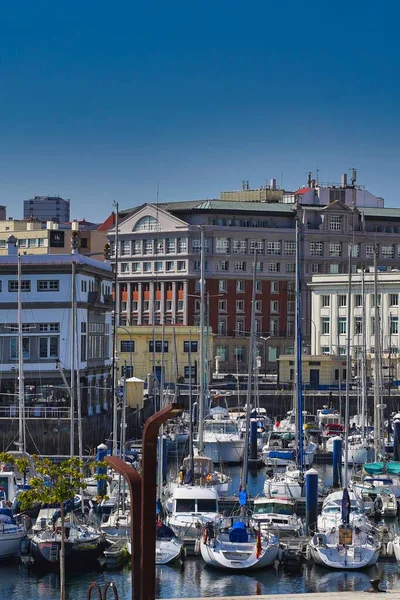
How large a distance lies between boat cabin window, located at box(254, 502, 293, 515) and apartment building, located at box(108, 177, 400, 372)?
83.7 metres

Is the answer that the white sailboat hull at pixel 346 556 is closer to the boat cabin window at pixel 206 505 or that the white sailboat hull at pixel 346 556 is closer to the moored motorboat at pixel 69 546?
the boat cabin window at pixel 206 505

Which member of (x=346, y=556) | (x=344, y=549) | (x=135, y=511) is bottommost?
(x=346, y=556)

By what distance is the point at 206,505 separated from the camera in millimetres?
52906

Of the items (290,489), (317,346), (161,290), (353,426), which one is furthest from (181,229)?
(290,489)

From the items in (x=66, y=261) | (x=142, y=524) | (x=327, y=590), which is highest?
(x=66, y=261)

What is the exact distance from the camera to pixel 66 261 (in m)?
81.3

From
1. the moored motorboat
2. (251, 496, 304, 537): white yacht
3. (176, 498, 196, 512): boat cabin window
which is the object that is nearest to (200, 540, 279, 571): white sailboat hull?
(251, 496, 304, 537): white yacht

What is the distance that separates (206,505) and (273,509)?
2683mm

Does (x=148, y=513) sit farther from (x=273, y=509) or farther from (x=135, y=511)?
(x=273, y=509)

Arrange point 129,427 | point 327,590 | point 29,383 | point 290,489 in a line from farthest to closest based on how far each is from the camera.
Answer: point 129,427 < point 29,383 < point 290,489 < point 327,590

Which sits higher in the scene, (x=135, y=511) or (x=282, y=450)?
(x=135, y=511)

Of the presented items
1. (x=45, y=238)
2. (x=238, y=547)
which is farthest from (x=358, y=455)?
(x=45, y=238)

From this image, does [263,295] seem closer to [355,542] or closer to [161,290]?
[161,290]

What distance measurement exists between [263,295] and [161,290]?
10626 mm
